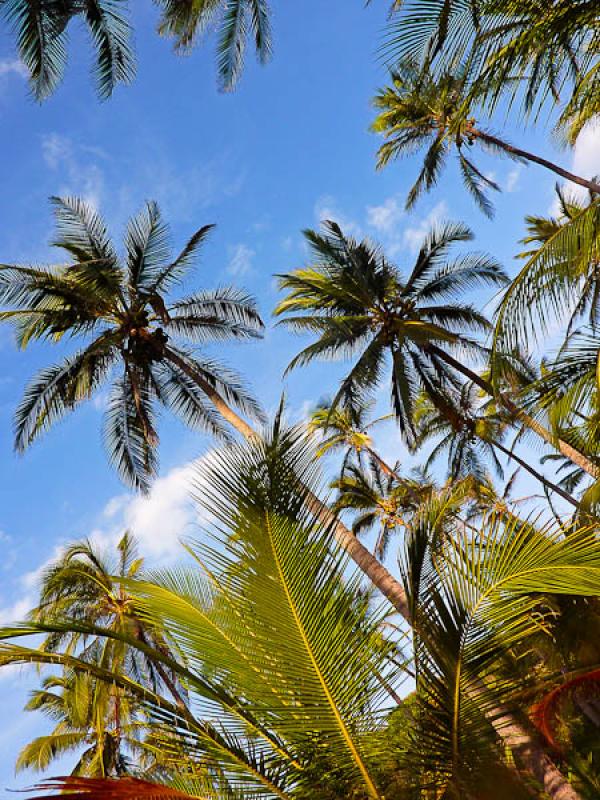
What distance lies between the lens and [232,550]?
12.0 feet

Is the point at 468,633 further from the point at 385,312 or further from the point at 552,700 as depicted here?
the point at 385,312

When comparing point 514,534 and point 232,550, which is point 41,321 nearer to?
point 232,550

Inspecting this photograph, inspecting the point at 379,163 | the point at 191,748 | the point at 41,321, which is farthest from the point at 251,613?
the point at 379,163

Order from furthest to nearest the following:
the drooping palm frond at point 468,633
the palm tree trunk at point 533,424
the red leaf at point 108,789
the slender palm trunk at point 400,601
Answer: the palm tree trunk at point 533,424
the slender palm trunk at point 400,601
the drooping palm frond at point 468,633
the red leaf at point 108,789

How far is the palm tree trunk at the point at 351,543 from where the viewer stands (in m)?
3.79

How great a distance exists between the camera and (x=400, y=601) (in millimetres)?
8633

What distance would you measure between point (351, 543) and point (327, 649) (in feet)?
21.7

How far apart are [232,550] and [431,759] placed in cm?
155

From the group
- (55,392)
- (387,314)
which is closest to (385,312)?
(387,314)

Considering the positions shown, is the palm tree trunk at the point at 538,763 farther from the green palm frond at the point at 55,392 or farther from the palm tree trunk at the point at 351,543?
the green palm frond at the point at 55,392

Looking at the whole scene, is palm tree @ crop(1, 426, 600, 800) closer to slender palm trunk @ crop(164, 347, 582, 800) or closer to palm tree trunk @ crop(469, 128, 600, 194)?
slender palm trunk @ crop(164, 347, 582, 800)

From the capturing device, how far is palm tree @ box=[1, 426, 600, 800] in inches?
132

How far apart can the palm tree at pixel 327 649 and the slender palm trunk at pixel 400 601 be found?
123mm

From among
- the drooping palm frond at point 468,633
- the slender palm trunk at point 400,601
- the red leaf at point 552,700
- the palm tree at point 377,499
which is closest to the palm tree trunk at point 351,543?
the slender palm trunk at point 400,601
